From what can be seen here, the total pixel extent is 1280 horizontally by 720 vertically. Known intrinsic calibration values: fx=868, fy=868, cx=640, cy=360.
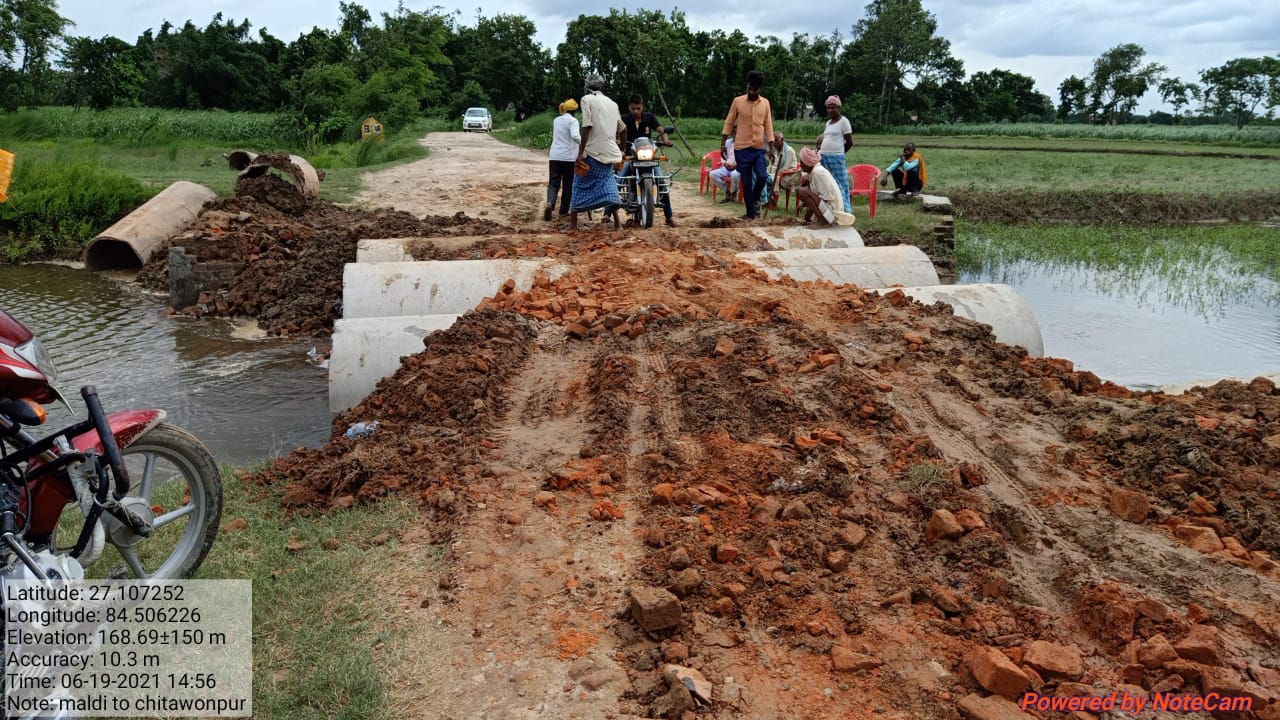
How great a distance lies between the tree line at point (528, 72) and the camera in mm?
30547

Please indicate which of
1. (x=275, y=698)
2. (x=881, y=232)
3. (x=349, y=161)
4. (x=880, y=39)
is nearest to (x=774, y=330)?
(x=275, y=698)

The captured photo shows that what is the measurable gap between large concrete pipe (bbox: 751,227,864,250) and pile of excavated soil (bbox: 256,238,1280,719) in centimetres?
262

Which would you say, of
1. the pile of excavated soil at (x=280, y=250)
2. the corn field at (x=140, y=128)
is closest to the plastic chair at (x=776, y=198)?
the pile of excavated soil at (x=280, y=250)

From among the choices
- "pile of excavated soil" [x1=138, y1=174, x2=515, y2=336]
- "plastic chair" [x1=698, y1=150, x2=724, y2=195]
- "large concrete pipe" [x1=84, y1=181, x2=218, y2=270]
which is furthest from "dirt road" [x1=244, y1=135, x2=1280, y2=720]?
"plastic chair" [x1=698, y1=150, x2=724, y2=195]

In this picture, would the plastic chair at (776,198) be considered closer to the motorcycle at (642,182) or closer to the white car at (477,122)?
the motorcycle at (642,182)

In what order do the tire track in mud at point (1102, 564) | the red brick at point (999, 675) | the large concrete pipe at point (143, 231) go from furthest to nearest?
1. the large concrete pipe at point (143, 231)
2. the tire track in mud at point (1102, 564)
3. the red brick at point (999, 675)

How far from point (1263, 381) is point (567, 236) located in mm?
6002

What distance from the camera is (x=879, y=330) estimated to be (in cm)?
642

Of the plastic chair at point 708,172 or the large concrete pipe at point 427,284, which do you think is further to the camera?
the plastic chair at point 708,172

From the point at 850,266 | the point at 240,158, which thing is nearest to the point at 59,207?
the point at 240,158

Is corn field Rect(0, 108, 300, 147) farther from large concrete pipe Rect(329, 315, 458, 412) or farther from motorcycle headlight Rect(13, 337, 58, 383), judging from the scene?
motorcycle headlight Rect(13, 337, 58, 383)

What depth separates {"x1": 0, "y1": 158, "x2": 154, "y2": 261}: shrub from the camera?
1326cm

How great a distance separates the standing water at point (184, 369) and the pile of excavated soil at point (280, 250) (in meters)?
0.39

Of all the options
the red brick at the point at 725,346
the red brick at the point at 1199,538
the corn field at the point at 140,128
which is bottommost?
the red brick at the point at 1199,538
